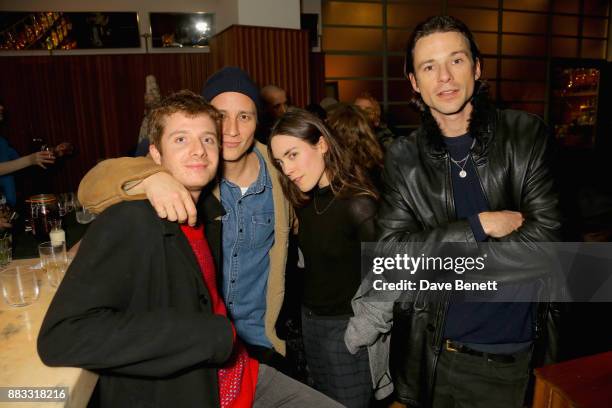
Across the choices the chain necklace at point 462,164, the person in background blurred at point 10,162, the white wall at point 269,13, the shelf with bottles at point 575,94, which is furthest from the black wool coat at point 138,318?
the shelf with bottles at point 575,94

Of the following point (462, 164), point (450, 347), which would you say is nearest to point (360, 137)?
point (462, 164)

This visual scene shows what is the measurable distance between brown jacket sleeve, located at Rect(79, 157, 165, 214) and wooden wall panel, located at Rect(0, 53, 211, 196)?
5.20 m

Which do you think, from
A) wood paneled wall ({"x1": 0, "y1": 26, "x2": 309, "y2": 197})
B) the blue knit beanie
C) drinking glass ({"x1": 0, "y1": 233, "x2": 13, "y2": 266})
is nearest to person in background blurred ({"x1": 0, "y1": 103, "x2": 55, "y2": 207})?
wood paneled wall ({"x1": 0, "y1": 26, "x2": 309, "y2": 197})

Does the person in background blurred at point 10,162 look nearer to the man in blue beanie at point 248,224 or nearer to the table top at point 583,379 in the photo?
the man in blue beanie at point 248,224

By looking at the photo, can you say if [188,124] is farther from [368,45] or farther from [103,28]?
[368,45]

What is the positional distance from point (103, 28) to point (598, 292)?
6824mm

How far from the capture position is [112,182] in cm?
122

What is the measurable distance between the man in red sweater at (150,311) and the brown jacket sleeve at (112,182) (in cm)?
7

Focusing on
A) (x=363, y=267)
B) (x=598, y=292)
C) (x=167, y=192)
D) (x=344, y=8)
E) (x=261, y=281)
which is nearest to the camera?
(x=167, y=192)

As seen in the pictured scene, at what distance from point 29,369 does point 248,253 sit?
42.1 inches

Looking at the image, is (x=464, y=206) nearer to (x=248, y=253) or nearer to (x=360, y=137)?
(x=248, y=253)

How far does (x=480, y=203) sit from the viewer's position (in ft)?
4.83

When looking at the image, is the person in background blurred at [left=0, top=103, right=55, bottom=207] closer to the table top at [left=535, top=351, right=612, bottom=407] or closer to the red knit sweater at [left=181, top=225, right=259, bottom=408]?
the red knit sweater at [left=181, top=225, right=259, bottom=408]

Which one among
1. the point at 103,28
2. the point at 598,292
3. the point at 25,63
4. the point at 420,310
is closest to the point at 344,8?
the point at 103,28
